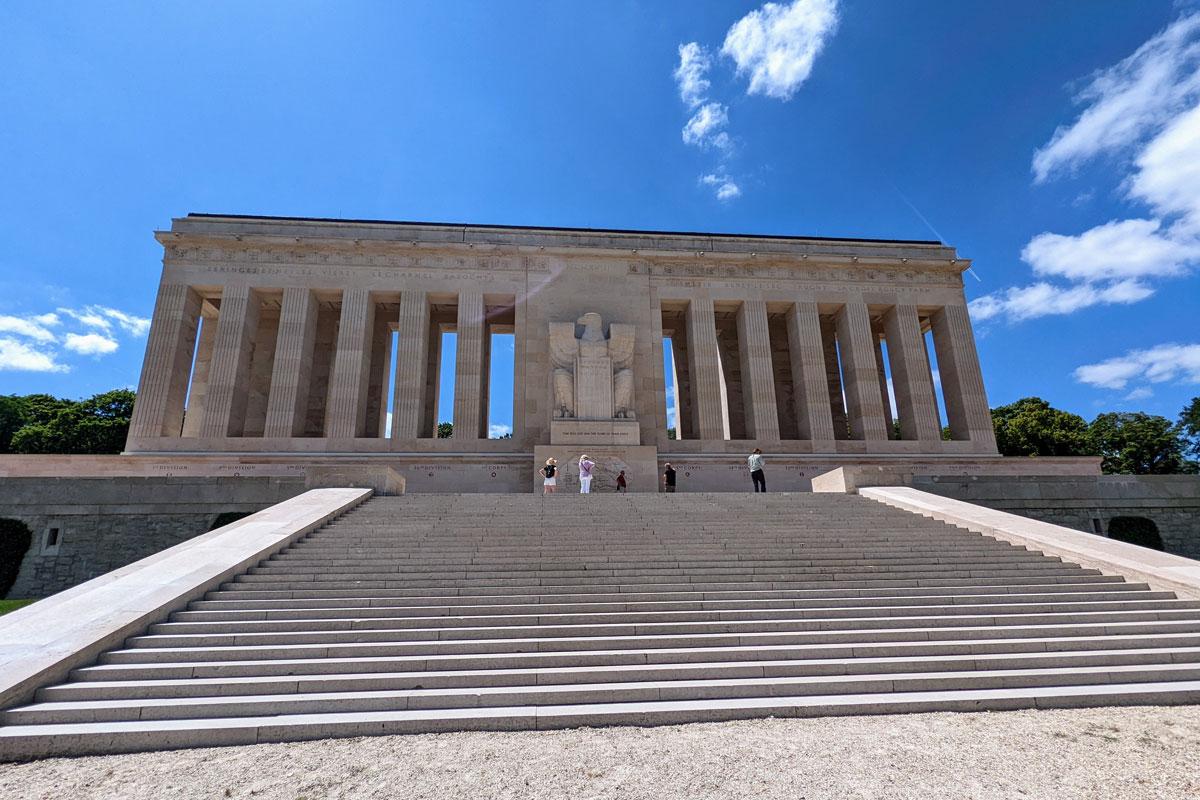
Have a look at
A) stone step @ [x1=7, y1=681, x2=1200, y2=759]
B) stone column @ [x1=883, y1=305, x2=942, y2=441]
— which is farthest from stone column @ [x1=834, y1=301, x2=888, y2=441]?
stone step @ [x1=7, y1=681, x2=1200, y2=759]

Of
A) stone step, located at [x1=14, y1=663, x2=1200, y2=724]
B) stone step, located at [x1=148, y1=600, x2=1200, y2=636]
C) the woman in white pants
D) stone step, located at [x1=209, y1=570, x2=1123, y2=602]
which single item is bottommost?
stone step, located at [x1=14, y1=663, x2=1200, y2=724]

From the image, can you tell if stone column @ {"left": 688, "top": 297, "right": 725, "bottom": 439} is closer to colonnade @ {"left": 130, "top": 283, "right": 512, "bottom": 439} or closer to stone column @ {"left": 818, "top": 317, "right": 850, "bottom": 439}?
stone column @ {"left": 818, "top": 317, "right": 850, "bottom": 439}

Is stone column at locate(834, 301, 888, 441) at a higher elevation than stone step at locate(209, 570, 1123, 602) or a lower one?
higher

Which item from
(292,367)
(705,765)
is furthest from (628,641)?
(292,367)

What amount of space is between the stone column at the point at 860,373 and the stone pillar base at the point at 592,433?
37.4 ft

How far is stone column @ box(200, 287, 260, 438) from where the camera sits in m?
23.1

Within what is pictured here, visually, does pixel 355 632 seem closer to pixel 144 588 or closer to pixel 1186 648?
pixel 144 588

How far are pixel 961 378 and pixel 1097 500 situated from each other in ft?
37.5

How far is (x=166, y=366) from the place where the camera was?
23422 millimetres

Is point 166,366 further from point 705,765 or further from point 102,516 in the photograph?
point 705,765

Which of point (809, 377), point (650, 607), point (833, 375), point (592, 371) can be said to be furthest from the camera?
point (833, 375)

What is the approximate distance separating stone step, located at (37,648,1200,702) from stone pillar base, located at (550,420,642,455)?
15.0 meters

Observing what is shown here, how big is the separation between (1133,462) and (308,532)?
186ft

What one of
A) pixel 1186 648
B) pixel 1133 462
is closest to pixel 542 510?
pixel 1186 648
